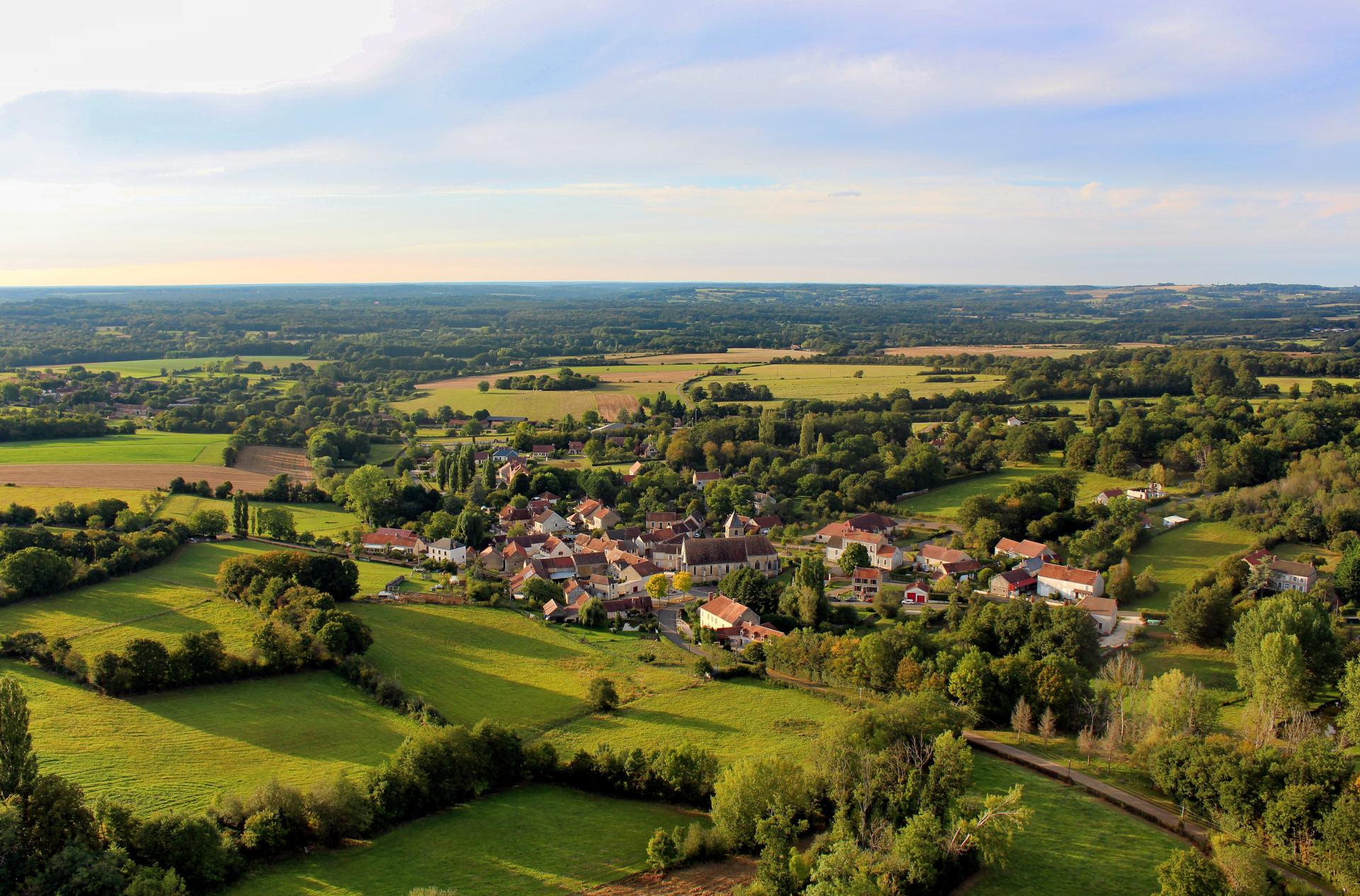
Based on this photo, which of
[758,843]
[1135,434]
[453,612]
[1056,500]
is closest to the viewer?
[758,843]

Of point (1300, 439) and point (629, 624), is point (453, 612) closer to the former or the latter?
point (629, 624)

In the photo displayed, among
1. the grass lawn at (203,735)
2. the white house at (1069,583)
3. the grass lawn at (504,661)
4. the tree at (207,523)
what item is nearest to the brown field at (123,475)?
the tree at (207,523)

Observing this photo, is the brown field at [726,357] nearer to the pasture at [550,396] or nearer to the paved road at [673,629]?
the pasture at [550,396]

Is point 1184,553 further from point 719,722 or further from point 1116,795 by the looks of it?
point 719,722

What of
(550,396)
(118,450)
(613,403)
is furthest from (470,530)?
(550,396)

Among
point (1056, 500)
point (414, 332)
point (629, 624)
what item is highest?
point (414, 332)

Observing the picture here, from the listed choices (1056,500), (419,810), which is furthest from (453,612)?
(1056,500)
